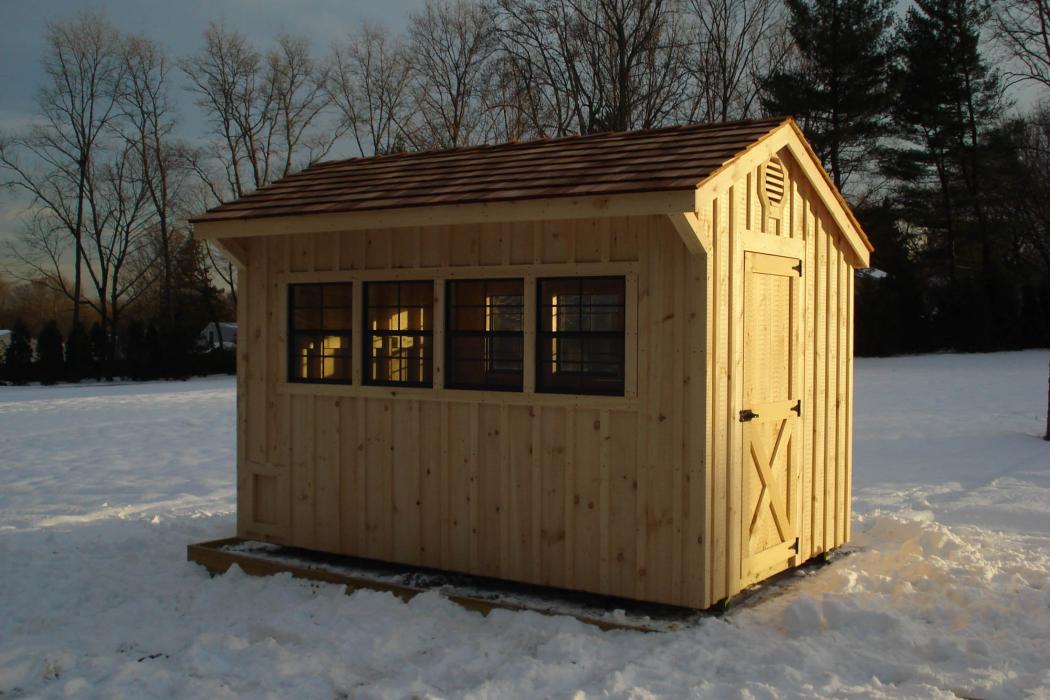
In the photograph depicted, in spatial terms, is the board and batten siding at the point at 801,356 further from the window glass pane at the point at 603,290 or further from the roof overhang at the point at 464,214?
the window glass pane at the point at 603,290

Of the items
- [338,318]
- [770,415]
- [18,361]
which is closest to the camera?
[770,415]

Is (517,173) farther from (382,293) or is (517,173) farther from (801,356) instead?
(801,356)

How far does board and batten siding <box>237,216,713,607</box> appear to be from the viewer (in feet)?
18.7

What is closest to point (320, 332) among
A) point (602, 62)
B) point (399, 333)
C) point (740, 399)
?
point (399, 333)

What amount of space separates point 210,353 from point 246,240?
25431mm

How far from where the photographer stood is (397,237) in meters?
6.81

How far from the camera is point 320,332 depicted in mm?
7262

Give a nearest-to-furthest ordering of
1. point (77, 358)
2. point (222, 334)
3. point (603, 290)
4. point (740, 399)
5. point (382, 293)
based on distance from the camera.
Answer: point (740, 399), point (603, 290), point (382, 293), point (77, 358), point (222, 334)

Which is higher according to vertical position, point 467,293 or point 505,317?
point 467,293

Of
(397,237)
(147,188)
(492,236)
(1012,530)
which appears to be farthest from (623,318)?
(147,188)

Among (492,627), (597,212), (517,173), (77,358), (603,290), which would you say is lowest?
(492,627)

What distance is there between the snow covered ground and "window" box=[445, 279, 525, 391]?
1.46 m

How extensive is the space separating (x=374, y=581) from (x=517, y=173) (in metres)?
2.89

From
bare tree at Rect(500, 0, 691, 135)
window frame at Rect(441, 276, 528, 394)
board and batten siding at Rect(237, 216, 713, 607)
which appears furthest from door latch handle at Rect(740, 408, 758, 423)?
bare tree at Rect(500, 0, 691, 135)
